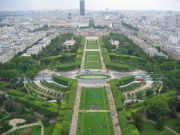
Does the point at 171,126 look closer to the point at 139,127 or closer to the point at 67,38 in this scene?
the point at 139,127

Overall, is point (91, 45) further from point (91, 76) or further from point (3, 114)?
point (3, 114)

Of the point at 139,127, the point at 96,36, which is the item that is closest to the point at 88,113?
the point at 139,127

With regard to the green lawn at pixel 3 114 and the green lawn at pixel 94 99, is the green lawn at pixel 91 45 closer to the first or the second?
the green lawn at pixel 94 99

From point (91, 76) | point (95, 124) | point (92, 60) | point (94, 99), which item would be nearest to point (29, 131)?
point (95, 124)

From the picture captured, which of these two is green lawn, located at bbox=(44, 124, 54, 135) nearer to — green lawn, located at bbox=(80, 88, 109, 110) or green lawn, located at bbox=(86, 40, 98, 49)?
green lawn, located at bbox=(80, 88, 109, 110)

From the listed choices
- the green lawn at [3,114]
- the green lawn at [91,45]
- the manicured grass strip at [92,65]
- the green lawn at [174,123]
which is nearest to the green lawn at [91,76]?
the manicured grass strip at [92,65]
